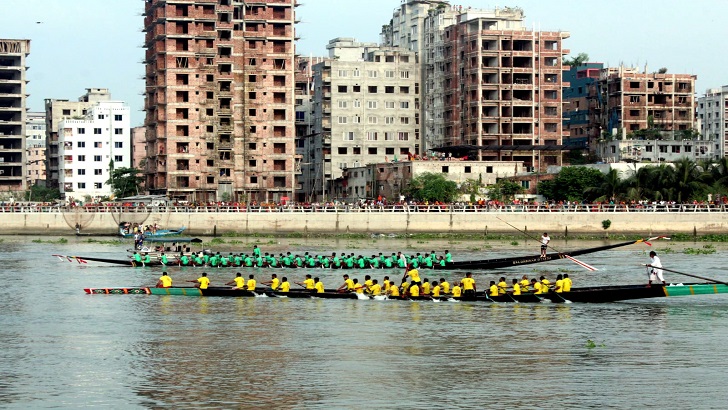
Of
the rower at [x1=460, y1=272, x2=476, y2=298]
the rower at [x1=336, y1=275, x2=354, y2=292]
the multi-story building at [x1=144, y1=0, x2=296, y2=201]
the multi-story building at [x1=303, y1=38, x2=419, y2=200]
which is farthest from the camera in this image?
the multi-story building at [x1=303, y1=38, x2=419, y2=200]

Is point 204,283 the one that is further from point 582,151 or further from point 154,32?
point 582,151

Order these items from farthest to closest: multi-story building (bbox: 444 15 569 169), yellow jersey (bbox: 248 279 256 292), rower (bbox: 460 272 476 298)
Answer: multi-story building (bbox: 444 15 569 169)
yellow jersey (bbox: 248 279 256 292)
rower (bbox: 460 272 476 298)

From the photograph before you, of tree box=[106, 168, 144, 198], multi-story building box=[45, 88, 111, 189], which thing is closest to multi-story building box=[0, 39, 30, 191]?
multi-story building box=[45, 88, 111, 189]

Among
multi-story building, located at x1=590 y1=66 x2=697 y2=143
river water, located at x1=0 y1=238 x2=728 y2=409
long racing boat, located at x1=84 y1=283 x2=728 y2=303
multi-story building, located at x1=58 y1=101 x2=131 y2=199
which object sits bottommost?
river water, located at x1=0 y1=238 x2=728 y2=409

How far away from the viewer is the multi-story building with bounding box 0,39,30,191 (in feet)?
468

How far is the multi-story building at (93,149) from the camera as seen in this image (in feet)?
467

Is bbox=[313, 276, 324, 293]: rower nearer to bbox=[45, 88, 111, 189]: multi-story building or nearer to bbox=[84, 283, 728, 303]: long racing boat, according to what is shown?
bbox=[84, 283, 728, 303]: long racing boat

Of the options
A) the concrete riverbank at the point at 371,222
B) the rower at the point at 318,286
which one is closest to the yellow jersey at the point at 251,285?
the rower at the point at 318,286

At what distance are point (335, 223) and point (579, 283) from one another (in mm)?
40196

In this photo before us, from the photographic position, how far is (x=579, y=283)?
5594 centimetres

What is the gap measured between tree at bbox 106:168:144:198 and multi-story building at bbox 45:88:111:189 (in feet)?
66.6

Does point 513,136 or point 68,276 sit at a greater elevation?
point 513,136

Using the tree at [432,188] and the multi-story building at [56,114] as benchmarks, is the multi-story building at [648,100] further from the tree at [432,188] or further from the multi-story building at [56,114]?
the multi-story building at [56,114]

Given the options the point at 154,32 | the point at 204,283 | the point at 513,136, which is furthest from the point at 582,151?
the point at 204,283
